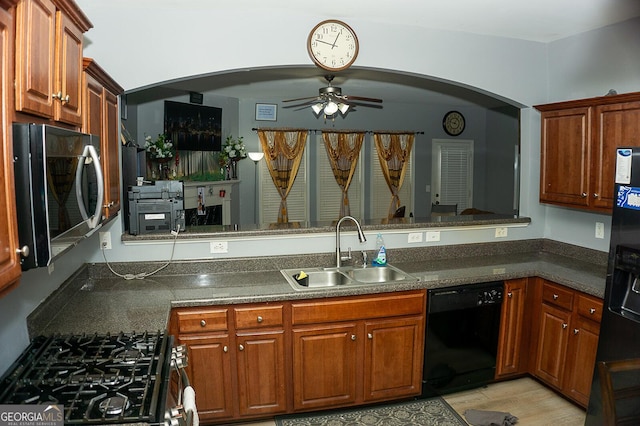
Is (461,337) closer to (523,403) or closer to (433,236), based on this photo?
(523,403)

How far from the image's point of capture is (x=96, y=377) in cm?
162

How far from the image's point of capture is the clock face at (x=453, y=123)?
8.26 metres

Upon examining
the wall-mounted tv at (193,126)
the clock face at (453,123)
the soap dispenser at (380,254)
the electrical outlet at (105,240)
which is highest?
the clock face at (453,123)

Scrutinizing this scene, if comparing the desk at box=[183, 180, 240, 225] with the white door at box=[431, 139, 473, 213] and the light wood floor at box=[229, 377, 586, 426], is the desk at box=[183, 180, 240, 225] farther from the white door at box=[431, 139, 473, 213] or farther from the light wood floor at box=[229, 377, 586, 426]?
the light wood floor at box=[229, 377, 586, 426]

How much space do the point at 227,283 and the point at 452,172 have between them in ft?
20.9

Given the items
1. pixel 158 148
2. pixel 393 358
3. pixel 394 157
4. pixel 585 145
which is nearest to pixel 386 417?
pixel 393 358

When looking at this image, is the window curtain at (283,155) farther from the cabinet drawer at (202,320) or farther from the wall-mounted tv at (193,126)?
the cabinet drawer at (202,320)

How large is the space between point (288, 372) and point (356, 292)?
25.0 inches

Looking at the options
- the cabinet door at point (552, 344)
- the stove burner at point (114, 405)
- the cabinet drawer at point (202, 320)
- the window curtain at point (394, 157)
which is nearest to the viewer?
the stove burner at point (114, 405)

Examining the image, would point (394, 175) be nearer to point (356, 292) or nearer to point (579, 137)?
point (579, 137)

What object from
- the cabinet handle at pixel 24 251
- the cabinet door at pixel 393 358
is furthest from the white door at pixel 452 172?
the cabinet handle at pixel 24 251

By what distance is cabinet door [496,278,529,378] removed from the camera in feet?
10.4

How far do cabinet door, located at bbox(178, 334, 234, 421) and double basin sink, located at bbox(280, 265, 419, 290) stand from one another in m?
0.64

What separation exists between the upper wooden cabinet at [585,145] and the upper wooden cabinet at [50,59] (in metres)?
3.04
